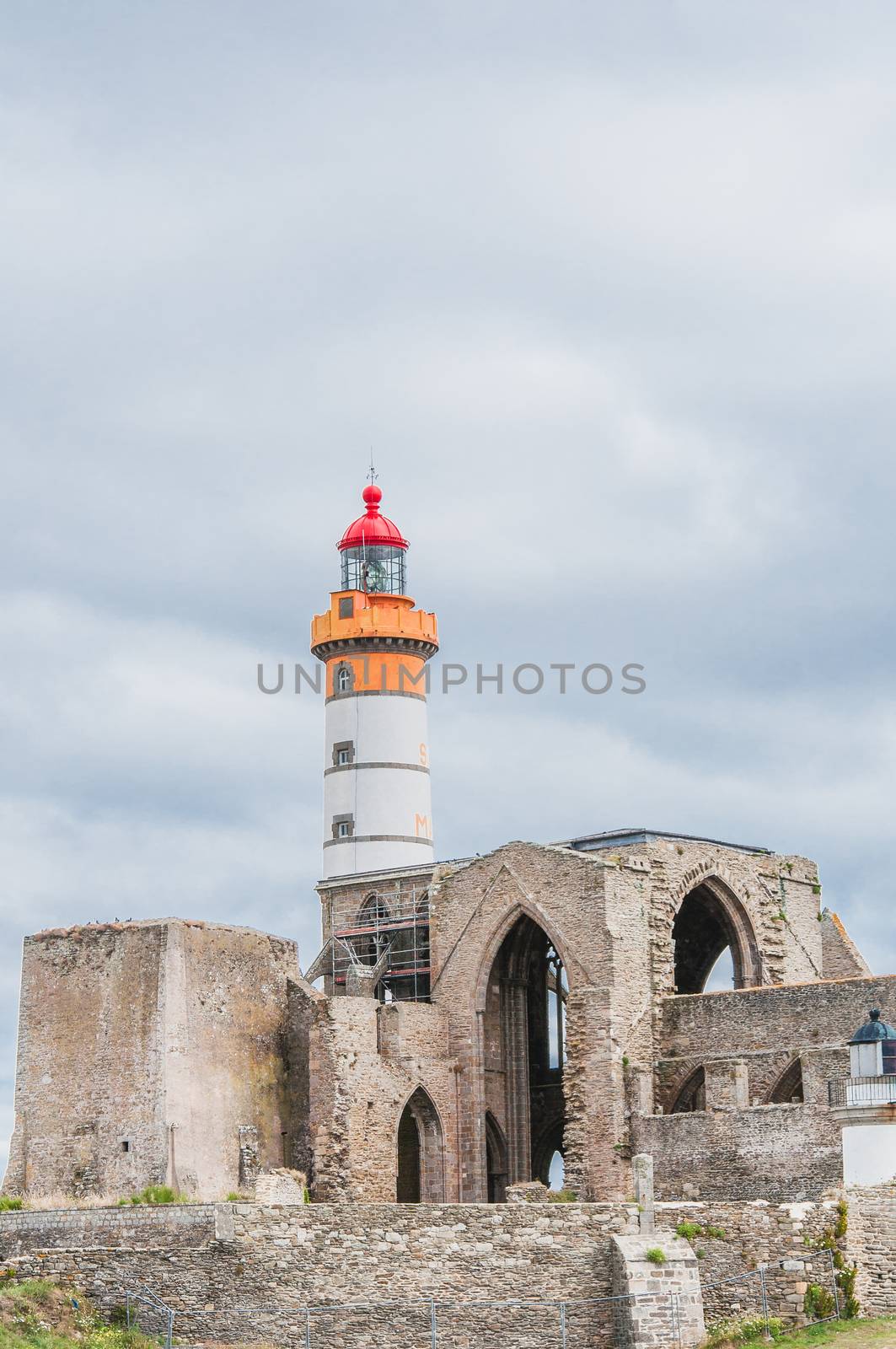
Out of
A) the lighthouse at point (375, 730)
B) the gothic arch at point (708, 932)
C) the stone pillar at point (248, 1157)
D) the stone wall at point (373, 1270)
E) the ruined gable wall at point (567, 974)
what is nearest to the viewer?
the stone wall at point (373, 1270)

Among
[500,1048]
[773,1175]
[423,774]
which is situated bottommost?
[773,1175]

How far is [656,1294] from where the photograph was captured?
90.0 ft

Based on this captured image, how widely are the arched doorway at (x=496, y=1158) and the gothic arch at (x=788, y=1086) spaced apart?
6.98 metres

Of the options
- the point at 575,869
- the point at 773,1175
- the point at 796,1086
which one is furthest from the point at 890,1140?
the point at 575,869

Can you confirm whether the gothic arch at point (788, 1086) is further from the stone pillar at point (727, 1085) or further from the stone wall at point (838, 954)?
the stone wall at point (838, 954)

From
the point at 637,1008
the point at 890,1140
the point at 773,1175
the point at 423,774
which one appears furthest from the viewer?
the point at 423,774

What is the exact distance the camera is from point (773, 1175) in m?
36.0

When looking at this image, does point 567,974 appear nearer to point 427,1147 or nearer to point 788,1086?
point 427,1147

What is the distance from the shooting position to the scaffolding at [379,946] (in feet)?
147

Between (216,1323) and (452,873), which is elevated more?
(452,873)

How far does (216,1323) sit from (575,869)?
626 inches

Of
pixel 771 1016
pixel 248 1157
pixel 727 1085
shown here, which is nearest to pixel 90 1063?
pixel 248 1157

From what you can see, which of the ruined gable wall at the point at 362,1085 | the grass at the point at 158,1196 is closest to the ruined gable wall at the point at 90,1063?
the grass at the point at 158,1196

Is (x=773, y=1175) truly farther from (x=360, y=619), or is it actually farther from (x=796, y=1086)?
(x=360, y=619)
